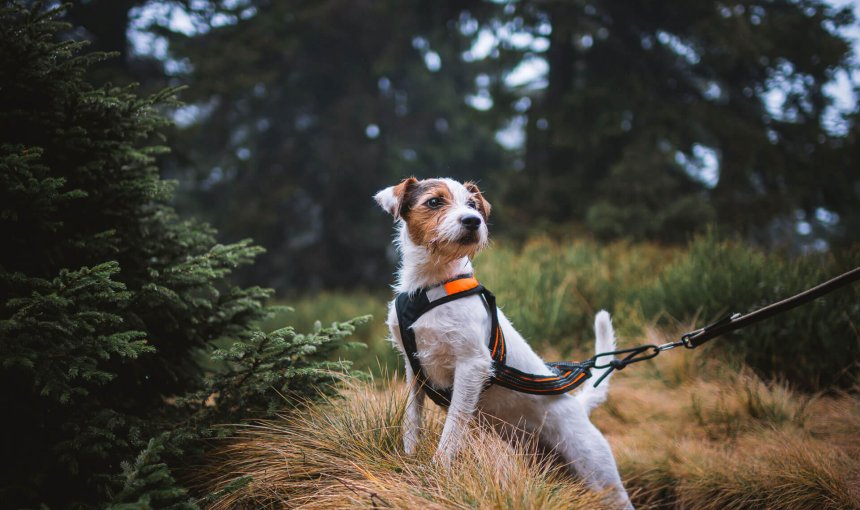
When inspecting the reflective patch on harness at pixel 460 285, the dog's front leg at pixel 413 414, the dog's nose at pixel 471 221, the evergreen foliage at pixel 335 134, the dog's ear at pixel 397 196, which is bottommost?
the dog's front leg at pixel 413 414

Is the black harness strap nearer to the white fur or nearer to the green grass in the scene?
the green grass

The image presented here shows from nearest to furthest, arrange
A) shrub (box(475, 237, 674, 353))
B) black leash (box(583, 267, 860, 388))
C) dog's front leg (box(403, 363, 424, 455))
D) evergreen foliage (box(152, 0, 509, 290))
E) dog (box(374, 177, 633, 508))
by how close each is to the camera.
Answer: black leash (box(583, 267, 860, 388)), dog (box(374, 177, 633, 508)), dog's front leg (box(403, 363, 424, 455)), shrub (box(475, 237, 674, 353)), evergreen foliage (box(152, 0, 509, 290))

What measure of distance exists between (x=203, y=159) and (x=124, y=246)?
50.9 feet

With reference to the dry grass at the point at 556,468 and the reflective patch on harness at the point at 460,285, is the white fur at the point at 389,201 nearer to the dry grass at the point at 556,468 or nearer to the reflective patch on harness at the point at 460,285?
the reflective patch on harness at the point at 460,285

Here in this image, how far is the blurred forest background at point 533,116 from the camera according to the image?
10.3 meters

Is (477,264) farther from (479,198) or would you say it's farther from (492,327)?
(492,327)

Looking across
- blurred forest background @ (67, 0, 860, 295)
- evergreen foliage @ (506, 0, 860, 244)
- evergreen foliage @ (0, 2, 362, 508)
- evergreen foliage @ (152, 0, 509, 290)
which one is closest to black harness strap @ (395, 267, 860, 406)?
evergreen foliage @ (0, 2, 362, 508)

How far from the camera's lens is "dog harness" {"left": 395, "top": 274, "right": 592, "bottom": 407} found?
2426 mm

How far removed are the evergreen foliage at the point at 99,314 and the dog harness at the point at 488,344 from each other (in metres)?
0.60

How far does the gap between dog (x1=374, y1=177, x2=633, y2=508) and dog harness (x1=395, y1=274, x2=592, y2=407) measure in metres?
0.03

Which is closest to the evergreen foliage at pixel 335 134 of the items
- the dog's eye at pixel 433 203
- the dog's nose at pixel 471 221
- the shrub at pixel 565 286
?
the shrub at pixel 565 286

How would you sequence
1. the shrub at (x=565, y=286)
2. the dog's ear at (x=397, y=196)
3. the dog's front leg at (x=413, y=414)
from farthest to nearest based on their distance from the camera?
the shrub at (x=565, y=286) → the dog's ear at (x=397, y=196) → the dog's front leg at (x=413, y=414)

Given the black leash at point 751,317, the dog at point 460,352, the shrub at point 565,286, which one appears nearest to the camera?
the black leash at point 751,317

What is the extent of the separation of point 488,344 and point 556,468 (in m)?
0.71
